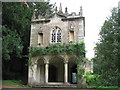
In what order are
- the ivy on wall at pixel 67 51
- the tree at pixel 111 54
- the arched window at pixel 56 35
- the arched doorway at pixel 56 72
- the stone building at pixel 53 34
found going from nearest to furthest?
the tree at pixel 111 54 → the ivy on wall at pixel 67 51 → the stone building at pixel 53 34 → the arched window at pixel 56 35 → the arched doorway at pixel 56 72

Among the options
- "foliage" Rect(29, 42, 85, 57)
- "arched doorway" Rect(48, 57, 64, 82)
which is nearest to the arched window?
"foliage" Rect(29, 42, 85, 57)

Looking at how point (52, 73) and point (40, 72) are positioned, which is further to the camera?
point (52, 73)

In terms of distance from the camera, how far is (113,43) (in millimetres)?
7969

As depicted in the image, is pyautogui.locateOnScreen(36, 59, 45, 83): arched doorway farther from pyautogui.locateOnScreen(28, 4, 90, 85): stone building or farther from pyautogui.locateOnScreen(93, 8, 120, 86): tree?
pyautogui.locateOnScreen(93, 8, 120, 86): tree

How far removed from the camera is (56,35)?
63.0 ft

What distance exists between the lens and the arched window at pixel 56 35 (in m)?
19.1

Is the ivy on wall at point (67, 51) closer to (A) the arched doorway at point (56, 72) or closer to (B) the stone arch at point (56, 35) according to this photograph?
(B) the stone arch at point (56, 35)

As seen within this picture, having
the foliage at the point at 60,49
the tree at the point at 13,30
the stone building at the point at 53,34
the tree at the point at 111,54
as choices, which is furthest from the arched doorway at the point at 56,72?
the tree at the point at 111,54

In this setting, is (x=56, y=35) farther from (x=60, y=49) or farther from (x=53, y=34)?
(x=60, y=49)

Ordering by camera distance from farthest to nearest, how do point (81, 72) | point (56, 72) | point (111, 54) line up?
1. point (56, 72)
2. point (81, 72)
3. point (111, 54)

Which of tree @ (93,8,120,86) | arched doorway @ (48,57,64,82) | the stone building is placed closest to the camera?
tree @ (93,8,120,86)

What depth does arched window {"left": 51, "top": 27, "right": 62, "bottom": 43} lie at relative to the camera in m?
19.1

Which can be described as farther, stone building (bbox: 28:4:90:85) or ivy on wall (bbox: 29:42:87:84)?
stone building (bbox: 28:4:90:85)

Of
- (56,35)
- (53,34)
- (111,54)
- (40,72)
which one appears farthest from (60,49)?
(111,54)
